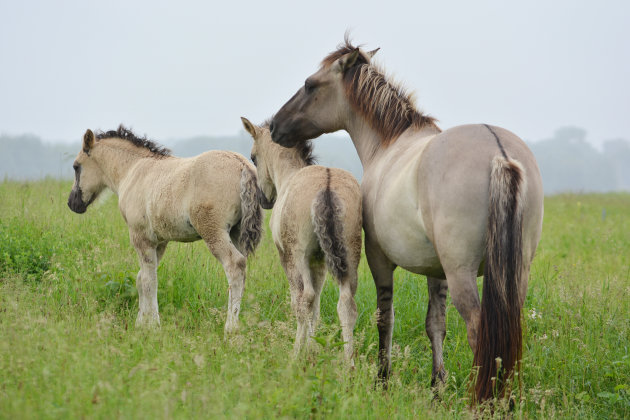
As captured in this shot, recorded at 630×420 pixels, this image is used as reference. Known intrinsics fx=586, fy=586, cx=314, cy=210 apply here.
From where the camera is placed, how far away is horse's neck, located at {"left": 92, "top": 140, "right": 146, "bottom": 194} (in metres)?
6.70

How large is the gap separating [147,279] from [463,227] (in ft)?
11.6

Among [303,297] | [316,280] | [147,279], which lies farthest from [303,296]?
[147,279]

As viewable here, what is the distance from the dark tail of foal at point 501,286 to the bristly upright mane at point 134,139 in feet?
14.0

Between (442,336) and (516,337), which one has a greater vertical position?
(516,337)

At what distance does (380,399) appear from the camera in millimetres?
3736

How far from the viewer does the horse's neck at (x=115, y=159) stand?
22.0 ft

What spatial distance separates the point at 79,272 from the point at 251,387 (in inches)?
152

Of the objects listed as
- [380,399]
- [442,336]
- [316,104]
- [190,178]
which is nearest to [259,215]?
[190,178]

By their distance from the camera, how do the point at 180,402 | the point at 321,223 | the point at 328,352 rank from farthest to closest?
the point at 321,223 < the point at 328,352 < the point at 180,402

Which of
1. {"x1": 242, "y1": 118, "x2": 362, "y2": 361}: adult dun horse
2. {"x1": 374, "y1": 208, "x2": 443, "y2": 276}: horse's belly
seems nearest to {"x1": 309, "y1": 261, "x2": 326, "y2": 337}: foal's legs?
{"x1": 242, "y1": 118, "x2": 362, "y2": 361}: adult dun horse

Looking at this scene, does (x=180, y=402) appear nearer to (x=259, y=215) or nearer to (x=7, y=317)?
(x=7, y=317)

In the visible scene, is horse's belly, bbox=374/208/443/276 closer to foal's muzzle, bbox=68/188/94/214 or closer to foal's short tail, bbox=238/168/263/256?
foal's short tail, bbox=238/168/263/256

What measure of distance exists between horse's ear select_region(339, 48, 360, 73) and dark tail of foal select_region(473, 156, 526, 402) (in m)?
1.98

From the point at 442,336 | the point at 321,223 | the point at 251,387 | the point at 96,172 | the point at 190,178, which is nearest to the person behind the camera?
the point at 251,387
